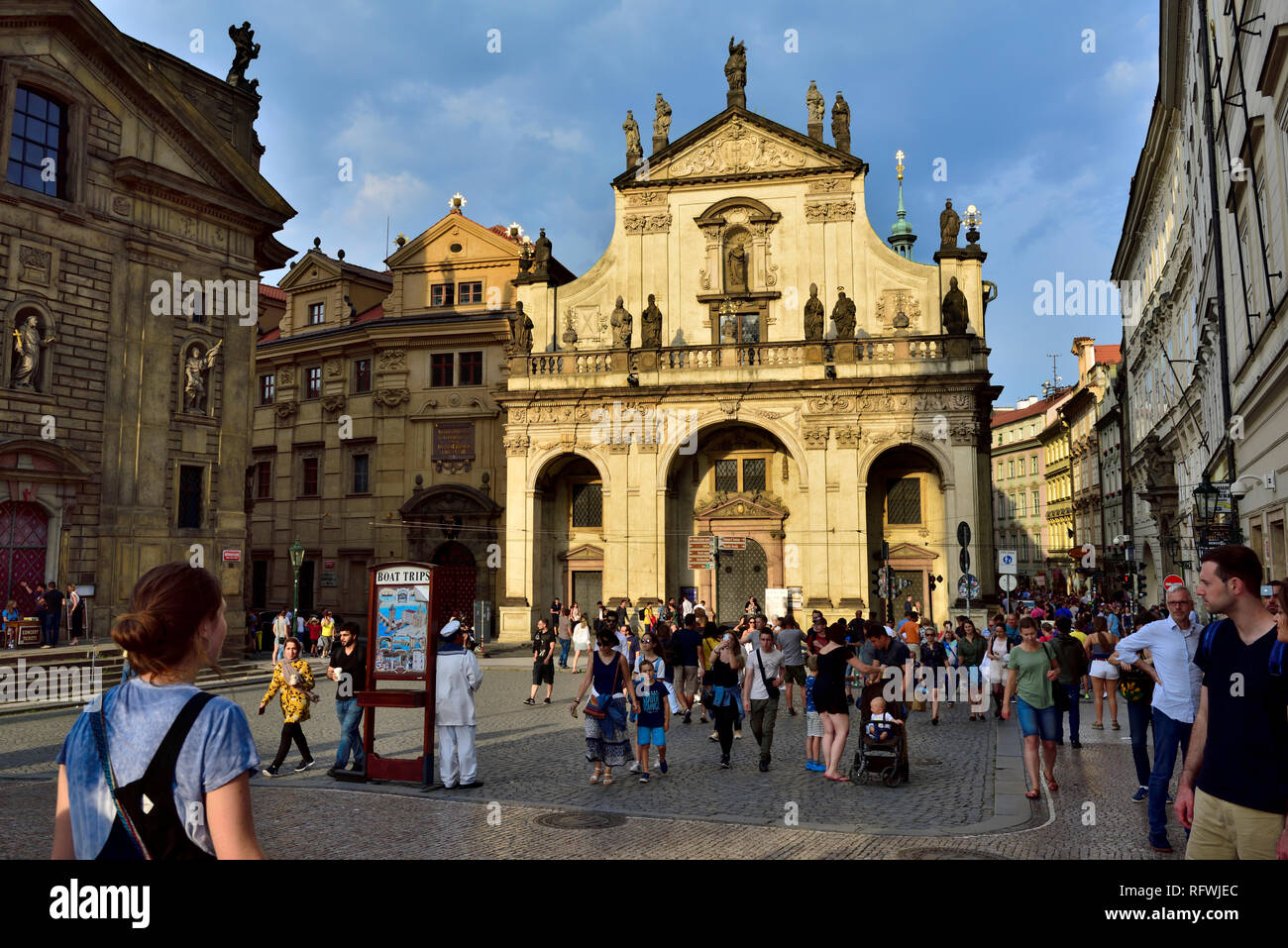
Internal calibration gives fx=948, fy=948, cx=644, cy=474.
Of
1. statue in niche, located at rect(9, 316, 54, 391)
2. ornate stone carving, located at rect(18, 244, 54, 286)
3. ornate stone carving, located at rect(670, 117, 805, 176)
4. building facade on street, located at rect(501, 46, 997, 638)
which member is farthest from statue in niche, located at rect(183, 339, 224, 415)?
ornate stone carving, located at rect(670, 117, 805, 176)

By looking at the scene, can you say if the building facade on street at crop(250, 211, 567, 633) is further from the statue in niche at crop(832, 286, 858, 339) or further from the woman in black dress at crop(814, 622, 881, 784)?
the woman in black dress at crop(814, 622, 881, 784)

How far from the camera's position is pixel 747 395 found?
3644cm

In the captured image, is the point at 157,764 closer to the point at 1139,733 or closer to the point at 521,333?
the point at 1139,733

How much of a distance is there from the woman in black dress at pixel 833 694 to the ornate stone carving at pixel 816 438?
79.0ft

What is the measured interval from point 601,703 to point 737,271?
2963 centimetres

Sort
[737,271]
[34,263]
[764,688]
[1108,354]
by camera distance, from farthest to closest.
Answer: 1. [1108,354]
2. [737,271]
3. [34,263]
4. [764,688]

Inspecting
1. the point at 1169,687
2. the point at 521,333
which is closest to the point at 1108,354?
the point at 521,333

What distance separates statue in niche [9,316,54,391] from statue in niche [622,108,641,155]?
24.7 metres

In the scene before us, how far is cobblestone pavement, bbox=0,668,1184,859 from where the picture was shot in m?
8.30

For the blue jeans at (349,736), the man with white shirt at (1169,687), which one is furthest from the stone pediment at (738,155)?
the man with white shirt at (1169,687)

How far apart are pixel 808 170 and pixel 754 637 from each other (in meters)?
26.8

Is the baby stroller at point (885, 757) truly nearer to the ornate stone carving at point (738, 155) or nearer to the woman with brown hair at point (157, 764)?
the woman with brown hair at point (157, 764)

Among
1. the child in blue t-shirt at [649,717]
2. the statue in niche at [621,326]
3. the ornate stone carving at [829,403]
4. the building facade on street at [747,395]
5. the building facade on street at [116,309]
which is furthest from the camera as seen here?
the statue in niche at [621,326]

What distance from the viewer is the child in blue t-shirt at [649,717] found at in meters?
12.0
